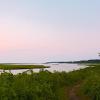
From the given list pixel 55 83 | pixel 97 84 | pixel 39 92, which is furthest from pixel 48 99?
pixel 55 83

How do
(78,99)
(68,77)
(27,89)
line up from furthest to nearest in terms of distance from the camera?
(68,77), (78,99), (27,89)

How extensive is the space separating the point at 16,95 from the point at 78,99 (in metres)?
4.31

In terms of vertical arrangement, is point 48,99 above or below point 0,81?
below

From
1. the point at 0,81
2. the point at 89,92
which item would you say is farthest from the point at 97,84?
the point at 0,81

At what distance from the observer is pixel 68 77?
26.1m

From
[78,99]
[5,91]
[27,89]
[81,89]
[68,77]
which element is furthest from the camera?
[68,77]

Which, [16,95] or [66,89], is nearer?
[16,95]

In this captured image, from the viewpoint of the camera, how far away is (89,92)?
63.1 feet

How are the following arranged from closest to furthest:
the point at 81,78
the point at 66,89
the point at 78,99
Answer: the point at 78,99 < the point at 66,89 < the point at 81,78

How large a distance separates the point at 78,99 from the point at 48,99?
2.02 metres

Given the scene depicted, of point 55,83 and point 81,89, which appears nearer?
point 81,89

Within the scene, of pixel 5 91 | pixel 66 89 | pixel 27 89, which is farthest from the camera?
pixel 66 89

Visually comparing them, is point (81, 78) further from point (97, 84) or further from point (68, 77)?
point (97, 84)

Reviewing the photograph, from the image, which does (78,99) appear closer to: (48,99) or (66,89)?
(48,99)
